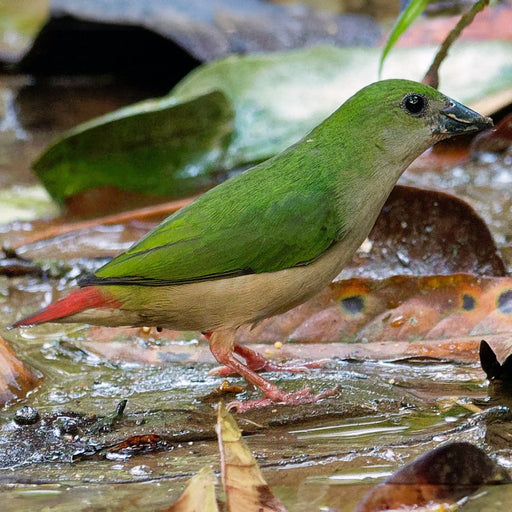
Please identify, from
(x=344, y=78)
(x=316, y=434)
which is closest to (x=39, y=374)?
(x=316, y=434)

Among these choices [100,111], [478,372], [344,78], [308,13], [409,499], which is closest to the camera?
[409,499]

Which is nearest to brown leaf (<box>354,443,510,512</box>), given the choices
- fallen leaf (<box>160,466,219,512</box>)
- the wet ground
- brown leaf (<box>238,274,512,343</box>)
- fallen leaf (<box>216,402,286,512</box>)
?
the wet ground

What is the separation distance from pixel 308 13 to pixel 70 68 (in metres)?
2.58

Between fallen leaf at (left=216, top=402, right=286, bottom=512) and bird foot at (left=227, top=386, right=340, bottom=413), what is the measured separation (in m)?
0.90

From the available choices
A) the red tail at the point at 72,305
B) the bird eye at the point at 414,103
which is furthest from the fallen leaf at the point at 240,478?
the bird eye at the point at 414,103

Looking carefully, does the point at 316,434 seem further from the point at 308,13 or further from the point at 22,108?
the point at 308,13

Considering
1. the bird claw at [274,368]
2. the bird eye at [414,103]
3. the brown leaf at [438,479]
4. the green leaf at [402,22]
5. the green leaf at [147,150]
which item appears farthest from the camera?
the green leaf at [147,150]

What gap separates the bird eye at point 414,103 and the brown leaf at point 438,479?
148cm

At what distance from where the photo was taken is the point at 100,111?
27.5 feet

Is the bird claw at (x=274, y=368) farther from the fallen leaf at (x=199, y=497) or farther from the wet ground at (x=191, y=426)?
the fallen leaf at (x=199, y=497)

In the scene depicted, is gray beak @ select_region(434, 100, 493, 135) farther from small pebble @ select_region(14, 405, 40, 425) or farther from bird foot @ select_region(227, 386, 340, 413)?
small pebble @ select_region(14, 405, 40, 425)

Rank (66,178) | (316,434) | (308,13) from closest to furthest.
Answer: (316,434) → (66,178) → (308,13)

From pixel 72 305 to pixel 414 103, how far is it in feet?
4.68

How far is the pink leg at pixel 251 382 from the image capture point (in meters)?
3.22
